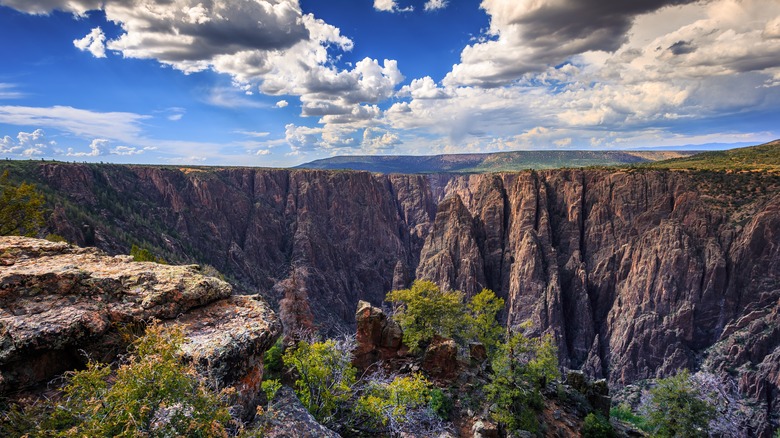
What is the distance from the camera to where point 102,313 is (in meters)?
8.86

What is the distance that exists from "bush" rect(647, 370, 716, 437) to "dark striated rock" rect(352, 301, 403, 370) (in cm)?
2084

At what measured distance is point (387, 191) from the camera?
17138cm

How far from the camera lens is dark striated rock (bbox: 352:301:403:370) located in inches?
963

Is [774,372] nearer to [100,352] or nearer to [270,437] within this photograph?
[270,437]

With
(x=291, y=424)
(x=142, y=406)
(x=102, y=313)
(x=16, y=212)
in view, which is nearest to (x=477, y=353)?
(x=291, y=424)

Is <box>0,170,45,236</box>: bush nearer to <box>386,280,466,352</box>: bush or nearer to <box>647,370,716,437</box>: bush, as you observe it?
<box>386,280,466,352</box>: bush

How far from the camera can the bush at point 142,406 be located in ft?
19.3

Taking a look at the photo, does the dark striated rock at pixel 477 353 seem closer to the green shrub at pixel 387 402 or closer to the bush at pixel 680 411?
the bush at pixel 680 411

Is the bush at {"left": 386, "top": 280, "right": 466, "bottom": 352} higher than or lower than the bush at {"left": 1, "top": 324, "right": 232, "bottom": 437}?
lower

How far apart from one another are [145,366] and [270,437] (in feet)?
12.0

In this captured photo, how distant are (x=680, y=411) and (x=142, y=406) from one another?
33.9 metres

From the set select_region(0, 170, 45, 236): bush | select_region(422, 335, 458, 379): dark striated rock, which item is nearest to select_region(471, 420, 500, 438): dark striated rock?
select_region(422, 335, 458, 379): dark striated rock

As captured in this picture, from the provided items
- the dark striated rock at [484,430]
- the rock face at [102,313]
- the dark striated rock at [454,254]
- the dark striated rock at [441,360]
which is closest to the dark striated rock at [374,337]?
the dark striated rock at [441,360]

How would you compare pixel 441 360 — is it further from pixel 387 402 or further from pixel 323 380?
pixel 323 380
